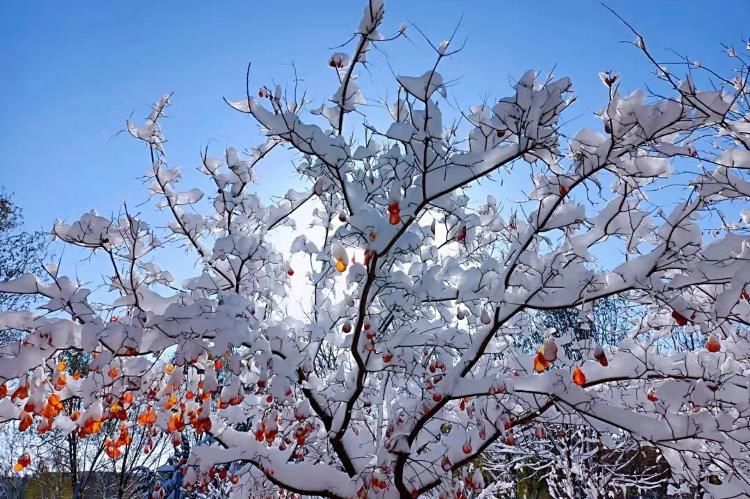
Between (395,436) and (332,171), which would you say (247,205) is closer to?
(332,171)

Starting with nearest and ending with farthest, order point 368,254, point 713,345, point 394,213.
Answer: point 394,213 < point 368,254 < point 713,345

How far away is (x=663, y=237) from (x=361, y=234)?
159cm

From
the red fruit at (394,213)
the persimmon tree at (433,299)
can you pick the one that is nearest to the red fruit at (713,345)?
the persimmon tree at (433,299)

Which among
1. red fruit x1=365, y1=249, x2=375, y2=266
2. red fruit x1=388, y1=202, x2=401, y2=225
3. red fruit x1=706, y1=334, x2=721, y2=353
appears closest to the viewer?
red fruit x1=388, y1=202, x2=401, y2=225

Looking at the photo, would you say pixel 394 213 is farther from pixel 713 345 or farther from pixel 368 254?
pixel 713 345

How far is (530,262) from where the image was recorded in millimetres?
2850

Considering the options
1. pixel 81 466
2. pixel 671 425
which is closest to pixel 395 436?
pixel 671 425

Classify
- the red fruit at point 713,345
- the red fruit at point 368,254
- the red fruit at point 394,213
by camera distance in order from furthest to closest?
the red fruit at point 713,345 → the red fruit at point 368,254 → the red fruit at point 394,213

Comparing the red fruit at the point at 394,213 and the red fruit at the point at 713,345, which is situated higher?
the red fruit at the point at 394,213

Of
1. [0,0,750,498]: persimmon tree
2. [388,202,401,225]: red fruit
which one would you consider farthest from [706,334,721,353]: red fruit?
[388,202,401,225]: red fruit

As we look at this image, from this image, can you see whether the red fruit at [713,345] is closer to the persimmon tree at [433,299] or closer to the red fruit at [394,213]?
the persimmon tree at [433,299]

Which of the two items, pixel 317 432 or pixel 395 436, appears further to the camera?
pixel 317 432

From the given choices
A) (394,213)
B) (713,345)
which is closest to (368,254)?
(394,213)

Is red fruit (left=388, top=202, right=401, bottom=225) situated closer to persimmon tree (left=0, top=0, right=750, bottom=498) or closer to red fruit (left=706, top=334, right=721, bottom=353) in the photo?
persimmon tree (left=0, top=0, right=750, bottom=498)
